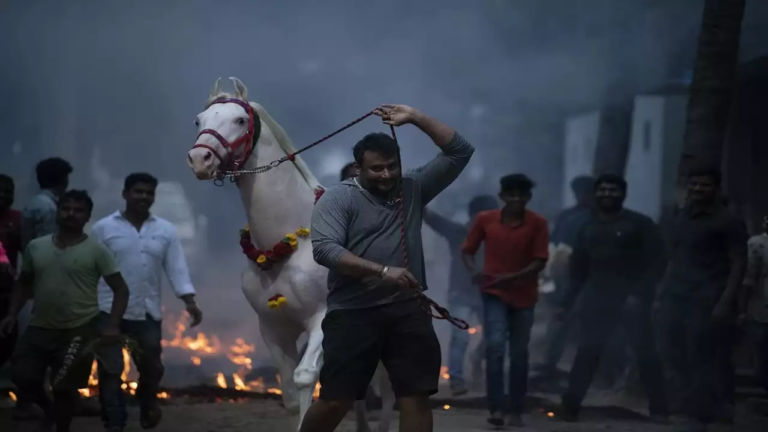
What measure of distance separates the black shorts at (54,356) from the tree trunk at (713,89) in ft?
15.3

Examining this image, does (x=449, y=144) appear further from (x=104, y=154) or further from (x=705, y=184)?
(x=104, y=154)

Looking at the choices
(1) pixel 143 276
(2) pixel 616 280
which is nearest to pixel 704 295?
(2) pixel 616 280

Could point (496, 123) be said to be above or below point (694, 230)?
above

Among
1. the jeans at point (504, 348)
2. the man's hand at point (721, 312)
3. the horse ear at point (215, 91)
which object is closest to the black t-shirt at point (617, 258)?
the jeans at point (504, 348)

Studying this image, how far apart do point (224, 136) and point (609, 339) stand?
4027 mm

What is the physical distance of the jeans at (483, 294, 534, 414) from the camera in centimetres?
708

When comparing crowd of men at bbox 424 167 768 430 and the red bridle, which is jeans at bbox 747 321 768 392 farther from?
the red bridle

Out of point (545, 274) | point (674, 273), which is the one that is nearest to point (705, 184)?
point (674, 273)

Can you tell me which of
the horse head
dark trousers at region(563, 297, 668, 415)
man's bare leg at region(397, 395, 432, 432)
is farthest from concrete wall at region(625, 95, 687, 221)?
man's bare leg at region(397, 395, 432, 432)

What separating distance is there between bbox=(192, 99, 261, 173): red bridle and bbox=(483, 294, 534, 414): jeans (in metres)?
2.43

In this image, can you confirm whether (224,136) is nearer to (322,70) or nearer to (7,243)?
(7,243)

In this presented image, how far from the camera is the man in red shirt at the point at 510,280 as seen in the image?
706cm

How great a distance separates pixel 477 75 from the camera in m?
8.27

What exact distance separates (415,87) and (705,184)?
2757 millimetres
